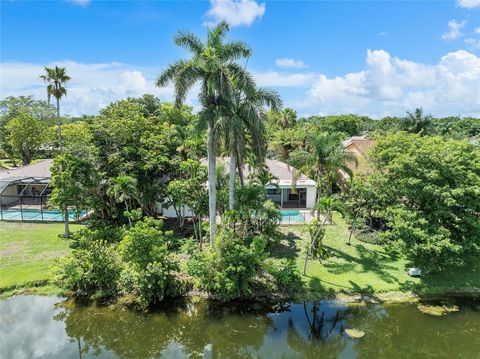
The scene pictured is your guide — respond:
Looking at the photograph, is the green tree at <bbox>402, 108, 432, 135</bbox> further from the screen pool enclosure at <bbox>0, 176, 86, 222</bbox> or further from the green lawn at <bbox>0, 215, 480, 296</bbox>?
the screen pool enclosure at <bbox>0, 176, 86, 222</bbox>

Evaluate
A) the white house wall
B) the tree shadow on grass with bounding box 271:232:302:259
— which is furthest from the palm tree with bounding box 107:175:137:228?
the white house wall

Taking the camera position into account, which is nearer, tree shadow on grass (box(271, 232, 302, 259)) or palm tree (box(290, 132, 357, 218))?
palm tree (box(290, 132, 357, 218))

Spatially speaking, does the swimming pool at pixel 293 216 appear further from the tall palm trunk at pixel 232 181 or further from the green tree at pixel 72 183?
the green tree at pixel 72 183

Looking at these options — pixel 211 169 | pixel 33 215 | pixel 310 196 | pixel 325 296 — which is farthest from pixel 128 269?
pixel 310 196

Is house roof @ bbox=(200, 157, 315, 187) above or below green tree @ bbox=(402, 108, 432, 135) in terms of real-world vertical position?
below

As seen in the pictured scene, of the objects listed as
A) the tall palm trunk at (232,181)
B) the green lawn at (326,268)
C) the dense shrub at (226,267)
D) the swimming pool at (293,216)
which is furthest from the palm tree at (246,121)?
the swimming pool at (293,216)

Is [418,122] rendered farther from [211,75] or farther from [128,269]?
[128,269]
